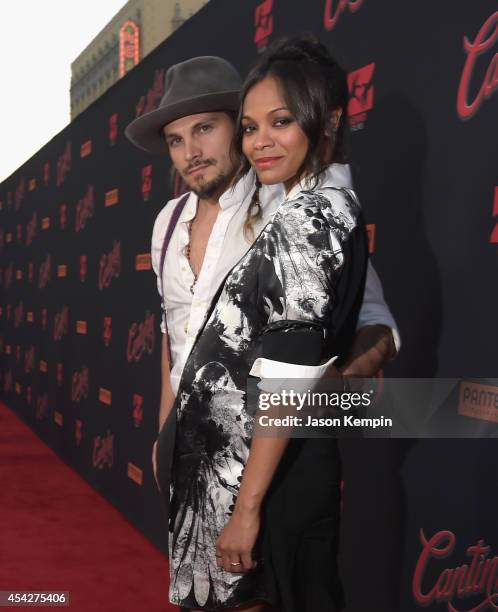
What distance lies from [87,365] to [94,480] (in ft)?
→ 2.11

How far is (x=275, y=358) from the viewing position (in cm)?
104

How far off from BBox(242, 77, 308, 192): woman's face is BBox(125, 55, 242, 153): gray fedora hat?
43 cm

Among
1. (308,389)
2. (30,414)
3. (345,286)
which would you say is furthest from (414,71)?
(30,414)

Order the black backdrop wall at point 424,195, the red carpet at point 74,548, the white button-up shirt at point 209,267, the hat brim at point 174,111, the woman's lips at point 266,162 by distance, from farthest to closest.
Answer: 1. the red carpet at point 74,548
2. the hat brim at point 174,111
3. the black backdrop wall at point 424,195
4. the white button-up shirt at point 209,267
5. the woman's lips at point 266,162

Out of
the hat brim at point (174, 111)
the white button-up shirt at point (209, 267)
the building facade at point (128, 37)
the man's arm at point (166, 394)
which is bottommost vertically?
the man's arm at point (166, 394)

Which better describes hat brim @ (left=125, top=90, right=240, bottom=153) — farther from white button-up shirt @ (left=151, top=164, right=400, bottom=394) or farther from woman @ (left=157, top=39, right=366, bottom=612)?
woman @ (left=157, top=39, right=366, bottom=612)

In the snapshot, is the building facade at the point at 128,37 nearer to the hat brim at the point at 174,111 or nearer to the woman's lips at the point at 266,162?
the hat brim at the point at 174,111

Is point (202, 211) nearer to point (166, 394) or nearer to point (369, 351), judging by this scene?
point (166, 394)

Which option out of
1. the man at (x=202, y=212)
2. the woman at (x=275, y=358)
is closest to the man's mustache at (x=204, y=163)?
the man at (x=202, y=212)

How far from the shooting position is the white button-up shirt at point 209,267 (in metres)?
1.33

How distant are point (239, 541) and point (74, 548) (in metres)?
2.12

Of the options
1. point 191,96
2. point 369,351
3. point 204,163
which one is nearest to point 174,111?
point 191,96

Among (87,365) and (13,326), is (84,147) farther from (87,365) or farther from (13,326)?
(13,326)

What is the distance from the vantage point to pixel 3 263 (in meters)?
6.53
